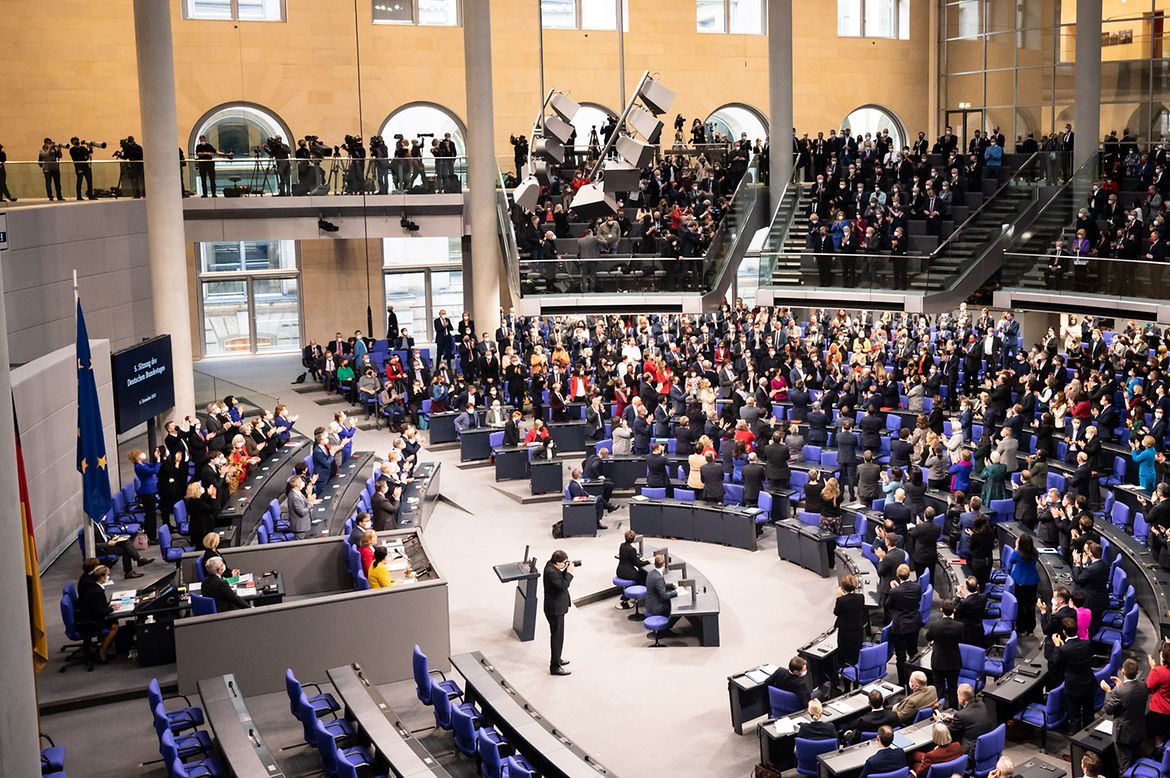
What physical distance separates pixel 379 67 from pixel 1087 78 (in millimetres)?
21120

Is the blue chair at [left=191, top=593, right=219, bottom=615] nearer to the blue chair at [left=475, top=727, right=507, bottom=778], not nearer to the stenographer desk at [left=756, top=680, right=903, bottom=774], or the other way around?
the blue chair at [left=475, top=727, right=507, bottom=778]

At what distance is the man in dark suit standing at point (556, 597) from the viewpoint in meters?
14.3

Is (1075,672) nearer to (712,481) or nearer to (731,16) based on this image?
(712,481)

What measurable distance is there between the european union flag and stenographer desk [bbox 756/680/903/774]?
28.7 feet

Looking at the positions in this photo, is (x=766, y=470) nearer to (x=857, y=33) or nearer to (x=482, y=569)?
(x=482, y=569)

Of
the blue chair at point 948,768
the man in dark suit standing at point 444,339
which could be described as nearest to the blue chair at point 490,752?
the blue chair at point 948,768

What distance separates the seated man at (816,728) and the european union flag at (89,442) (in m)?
9.25

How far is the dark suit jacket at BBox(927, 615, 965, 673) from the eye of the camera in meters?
12.7

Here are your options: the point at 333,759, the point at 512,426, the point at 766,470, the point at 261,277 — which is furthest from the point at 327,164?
the point at 333,759

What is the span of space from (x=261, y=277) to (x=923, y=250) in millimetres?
20912

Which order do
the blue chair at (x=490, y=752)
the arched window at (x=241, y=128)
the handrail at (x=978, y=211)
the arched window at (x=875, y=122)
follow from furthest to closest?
the arched window at (x=875, y=122) → the arched window at (x=241, y=128) → the handrail at (x=978, y=211) → the blue chair at (x=490, y=752)

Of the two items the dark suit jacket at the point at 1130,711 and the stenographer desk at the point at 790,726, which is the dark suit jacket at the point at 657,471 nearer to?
the stenographer desk at the point at 790,726

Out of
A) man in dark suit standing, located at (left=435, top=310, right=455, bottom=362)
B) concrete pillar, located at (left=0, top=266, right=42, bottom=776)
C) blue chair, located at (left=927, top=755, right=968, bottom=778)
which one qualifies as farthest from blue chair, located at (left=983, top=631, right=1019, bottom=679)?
man in dark suit standing, located at (left=435, top=310, right=455, bottom=362)

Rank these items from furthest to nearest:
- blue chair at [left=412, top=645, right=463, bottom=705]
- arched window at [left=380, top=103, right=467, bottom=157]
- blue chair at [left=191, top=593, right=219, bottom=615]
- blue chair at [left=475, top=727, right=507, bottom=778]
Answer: arched window at [left=380, top=103, right=467, bottom=157], blue chair at [left=191, top=593, right=219, bottom=615], blue chair at [left=412, top=645, right=463, bottom=705], blue chair at [left=475, top=727, right=507, bottom=778]
